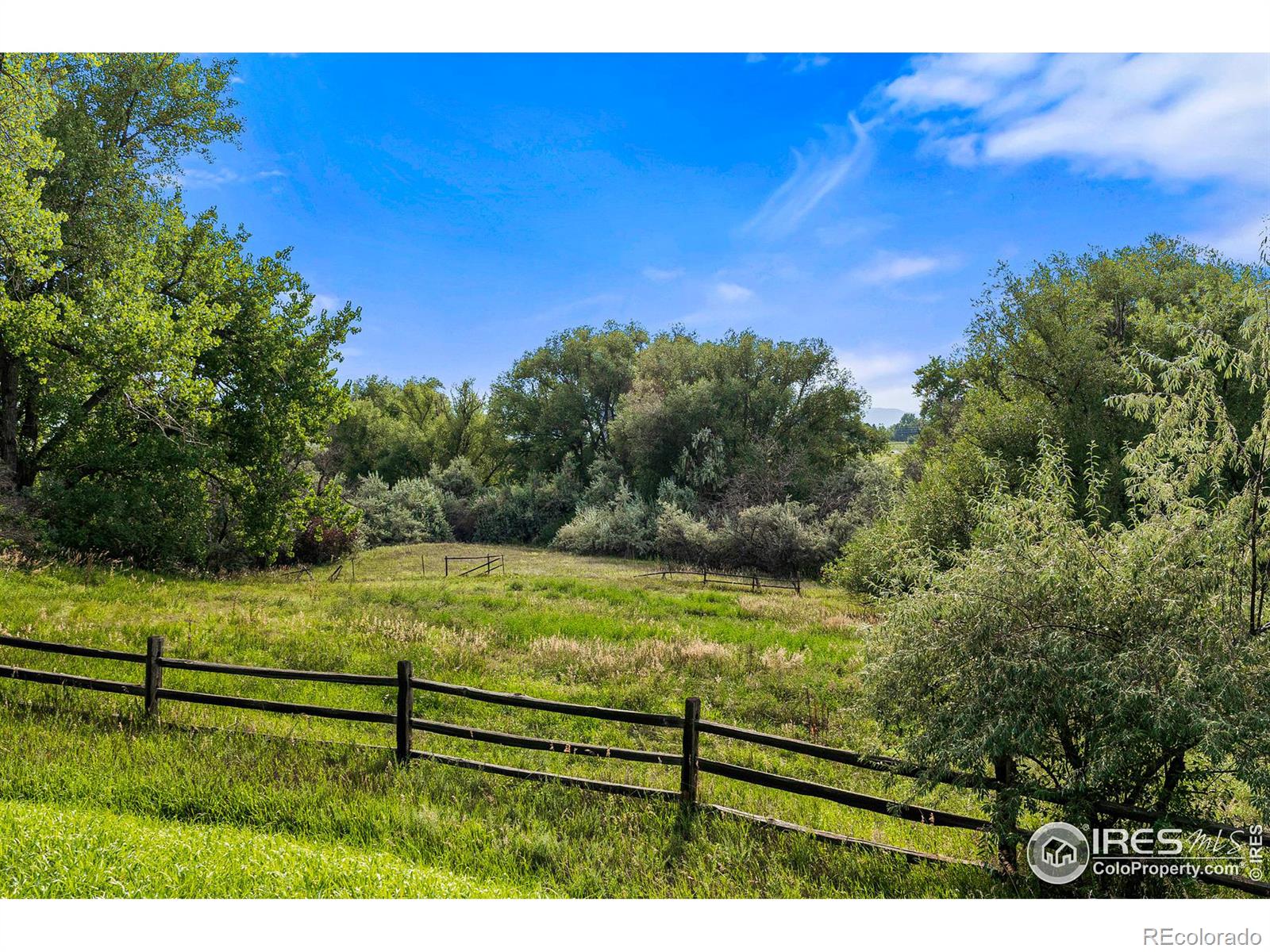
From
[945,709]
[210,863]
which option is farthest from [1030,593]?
[210,863]

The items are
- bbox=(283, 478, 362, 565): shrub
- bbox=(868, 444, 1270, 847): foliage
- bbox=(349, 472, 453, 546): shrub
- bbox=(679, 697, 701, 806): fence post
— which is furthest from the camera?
bbox=(349, 472, 453, 546): shrub

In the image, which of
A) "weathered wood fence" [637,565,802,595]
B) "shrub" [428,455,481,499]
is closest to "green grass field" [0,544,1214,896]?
"weathered wood fence" [637,565,802,595]

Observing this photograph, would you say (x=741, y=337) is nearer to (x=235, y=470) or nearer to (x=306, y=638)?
(x=235, y=470)

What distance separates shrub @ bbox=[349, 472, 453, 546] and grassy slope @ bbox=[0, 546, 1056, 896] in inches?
1053

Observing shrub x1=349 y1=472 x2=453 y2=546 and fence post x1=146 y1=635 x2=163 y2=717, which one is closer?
fence post x1=146 y1=635 x2=163 y2=717

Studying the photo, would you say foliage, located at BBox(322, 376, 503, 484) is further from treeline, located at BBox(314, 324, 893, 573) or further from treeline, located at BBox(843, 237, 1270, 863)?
treeline, located at BBox(843, 237, 1270, 863)

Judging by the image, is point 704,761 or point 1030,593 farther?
point 704,761

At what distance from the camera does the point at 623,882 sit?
5465mm

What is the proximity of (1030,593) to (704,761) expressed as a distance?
11.4 ft

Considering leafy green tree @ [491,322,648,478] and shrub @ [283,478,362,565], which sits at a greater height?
leafy green tree @ [491,322,648,478]

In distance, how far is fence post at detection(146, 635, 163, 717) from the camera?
8398 mm

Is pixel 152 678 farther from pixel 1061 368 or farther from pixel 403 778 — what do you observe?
pixel 1061 368

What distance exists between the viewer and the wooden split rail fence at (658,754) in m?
5.38

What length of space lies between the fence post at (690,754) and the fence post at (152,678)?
6.91 meters
